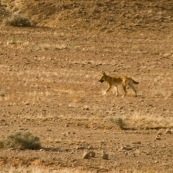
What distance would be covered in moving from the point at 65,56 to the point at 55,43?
444 cm

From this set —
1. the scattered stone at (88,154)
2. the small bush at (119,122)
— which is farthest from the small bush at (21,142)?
the small bush at (119,122)

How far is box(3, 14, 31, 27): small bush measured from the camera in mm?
40769

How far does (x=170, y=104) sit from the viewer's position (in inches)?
827

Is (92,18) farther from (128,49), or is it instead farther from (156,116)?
(156,116)

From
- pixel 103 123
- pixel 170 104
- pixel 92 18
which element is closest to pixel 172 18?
pixel 92 18

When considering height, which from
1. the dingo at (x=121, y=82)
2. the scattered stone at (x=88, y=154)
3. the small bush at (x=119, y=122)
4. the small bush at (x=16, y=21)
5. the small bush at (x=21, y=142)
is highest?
the small bush at (x=16, y=21)

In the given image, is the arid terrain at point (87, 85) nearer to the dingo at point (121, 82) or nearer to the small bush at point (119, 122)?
the small bush at point (119, 122)

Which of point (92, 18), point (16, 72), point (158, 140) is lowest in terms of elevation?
point (158, 140)

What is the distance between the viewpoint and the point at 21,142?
45.6ft

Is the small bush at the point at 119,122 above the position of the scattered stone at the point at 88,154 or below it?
above

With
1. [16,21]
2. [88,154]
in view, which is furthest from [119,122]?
[16,21]

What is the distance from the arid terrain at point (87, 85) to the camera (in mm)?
13672

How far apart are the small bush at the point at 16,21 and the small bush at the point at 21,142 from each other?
27008 millimetres

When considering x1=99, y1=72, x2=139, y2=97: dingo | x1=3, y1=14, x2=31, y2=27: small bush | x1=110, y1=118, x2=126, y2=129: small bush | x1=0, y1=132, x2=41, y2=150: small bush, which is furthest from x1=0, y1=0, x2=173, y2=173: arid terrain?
x1=3, y1=14, x2=31, y2=27: small bush
